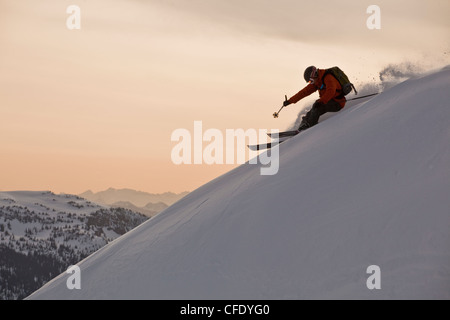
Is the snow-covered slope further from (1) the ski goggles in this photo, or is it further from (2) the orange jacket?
(1) the ski goggles

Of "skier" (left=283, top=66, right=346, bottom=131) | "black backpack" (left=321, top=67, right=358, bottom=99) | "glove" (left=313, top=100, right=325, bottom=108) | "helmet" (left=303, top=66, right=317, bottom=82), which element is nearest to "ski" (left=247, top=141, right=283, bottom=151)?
"skier" (left=283, top=66, right=346, bottom=131)

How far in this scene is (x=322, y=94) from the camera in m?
Result: 14.4

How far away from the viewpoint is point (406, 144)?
30.3ft

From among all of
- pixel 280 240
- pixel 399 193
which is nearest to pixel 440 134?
pixel 399 193

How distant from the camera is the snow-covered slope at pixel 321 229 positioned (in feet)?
22.2

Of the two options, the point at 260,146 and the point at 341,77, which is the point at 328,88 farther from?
the point at 260,146

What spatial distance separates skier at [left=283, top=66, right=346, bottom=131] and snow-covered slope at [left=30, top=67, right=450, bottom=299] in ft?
8.83

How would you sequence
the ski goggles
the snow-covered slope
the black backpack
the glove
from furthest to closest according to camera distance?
the glove → the ski goggles → the black backpack → the snow-covered slope

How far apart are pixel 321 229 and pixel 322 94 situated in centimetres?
733

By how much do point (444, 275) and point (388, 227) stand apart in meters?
1.11

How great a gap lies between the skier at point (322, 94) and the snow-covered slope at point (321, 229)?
269 centimetres

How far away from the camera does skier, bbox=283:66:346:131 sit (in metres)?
14.2

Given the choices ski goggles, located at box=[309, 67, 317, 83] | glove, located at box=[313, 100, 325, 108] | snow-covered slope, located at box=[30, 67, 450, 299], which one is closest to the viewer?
snow-covered slope, located at box=[30, 67, 450, 299]
